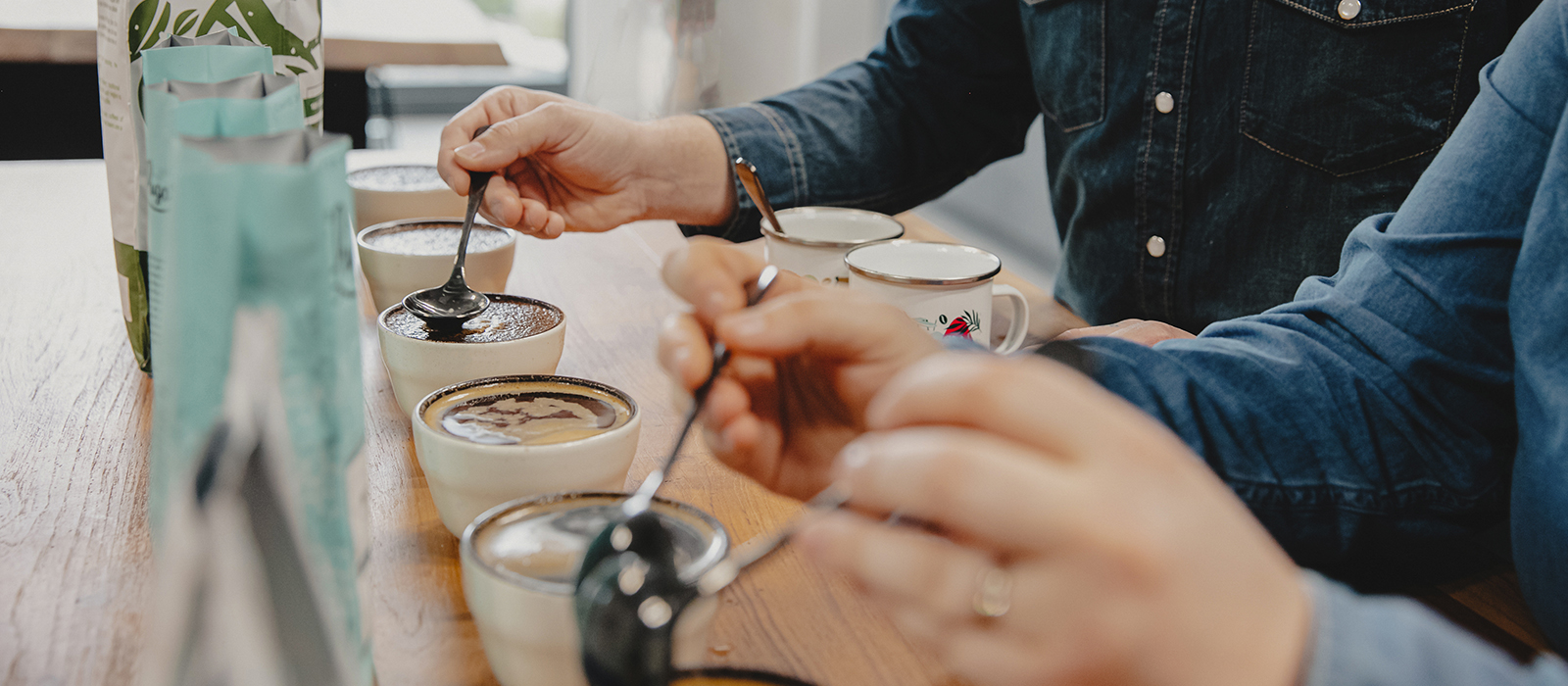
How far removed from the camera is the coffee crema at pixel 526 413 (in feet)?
2.31

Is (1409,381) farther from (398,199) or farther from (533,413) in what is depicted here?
(398,199)

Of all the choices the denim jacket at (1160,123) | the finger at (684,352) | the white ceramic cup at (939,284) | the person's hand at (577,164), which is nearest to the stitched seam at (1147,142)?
the denim jacket at (1160,123)

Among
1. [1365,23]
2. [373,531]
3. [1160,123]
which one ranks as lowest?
[373,531]

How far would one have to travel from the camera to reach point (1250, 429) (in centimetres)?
72

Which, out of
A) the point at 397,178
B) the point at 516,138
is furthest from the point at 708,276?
the point at 397,178

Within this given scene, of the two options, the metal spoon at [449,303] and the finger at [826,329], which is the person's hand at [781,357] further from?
the metal spoon at [449,303]

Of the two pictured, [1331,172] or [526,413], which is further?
[1331,172]

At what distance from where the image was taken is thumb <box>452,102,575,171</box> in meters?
1.10

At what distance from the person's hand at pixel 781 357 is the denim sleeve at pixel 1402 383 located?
0.17 m

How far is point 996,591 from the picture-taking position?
0.39 m

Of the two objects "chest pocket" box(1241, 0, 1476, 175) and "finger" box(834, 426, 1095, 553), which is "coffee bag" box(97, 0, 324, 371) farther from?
"chest pocket" box(1241, 0, 1476, 175)

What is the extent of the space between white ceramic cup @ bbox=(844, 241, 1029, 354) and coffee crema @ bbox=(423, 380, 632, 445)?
0.88 ft

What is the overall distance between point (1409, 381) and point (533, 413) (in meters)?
0.61

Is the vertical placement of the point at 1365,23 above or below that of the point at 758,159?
above
